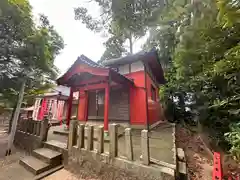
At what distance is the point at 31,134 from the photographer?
5.20 meters

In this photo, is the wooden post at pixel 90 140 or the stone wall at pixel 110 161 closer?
the stone wall at pixel 110 161

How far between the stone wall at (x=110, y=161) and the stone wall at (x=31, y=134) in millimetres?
1828

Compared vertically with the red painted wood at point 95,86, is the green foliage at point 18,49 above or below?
above

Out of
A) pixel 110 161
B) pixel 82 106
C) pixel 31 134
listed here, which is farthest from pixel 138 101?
pixel 31 134

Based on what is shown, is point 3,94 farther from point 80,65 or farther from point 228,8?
point 228,8

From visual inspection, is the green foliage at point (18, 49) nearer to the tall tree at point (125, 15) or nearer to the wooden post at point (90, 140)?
the tall tree at point (125, 15)

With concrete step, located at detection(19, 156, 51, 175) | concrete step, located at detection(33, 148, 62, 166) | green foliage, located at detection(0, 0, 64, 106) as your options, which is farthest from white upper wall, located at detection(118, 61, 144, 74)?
concrete step, located at detection(19, 156, 51, 175)

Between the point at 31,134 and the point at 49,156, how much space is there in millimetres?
2305

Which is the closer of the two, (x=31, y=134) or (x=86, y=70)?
(x=31, y=134)

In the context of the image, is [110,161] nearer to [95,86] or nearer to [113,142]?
[113,142]

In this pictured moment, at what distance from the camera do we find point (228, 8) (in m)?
1.56

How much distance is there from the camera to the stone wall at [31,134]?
15.3ft

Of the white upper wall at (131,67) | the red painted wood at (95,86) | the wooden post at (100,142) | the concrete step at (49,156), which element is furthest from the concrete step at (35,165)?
the white upper wall at (131,67)

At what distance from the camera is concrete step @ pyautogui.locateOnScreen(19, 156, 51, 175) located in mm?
3258
